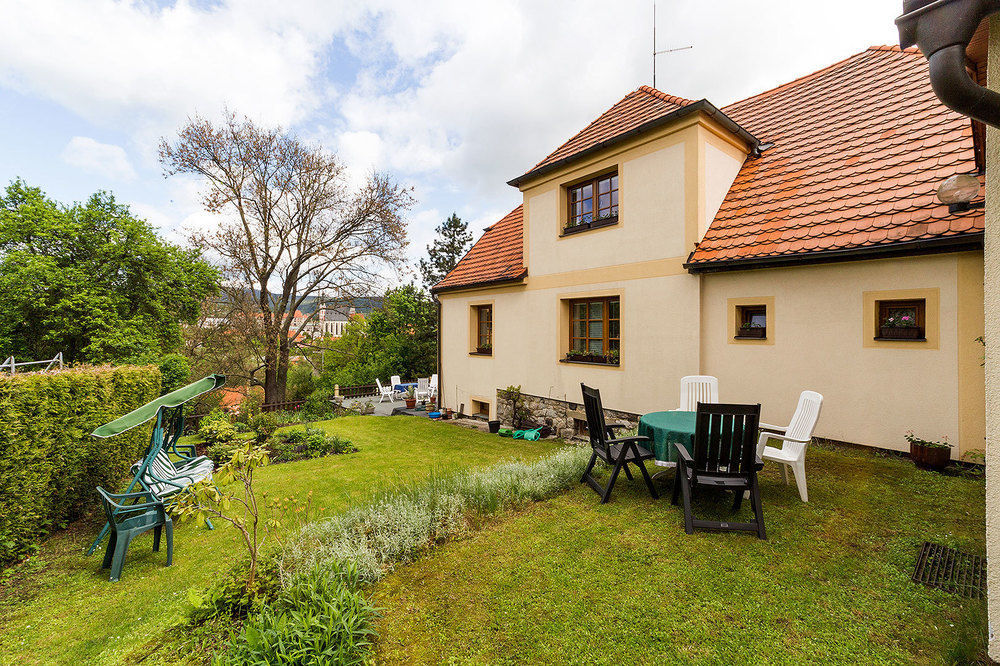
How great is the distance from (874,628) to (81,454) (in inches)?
321

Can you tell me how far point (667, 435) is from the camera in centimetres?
416

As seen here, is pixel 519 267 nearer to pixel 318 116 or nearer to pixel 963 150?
pixel 963 150

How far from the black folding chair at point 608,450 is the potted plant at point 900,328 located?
3.81 meters

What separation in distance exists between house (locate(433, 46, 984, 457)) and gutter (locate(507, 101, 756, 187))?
39mm

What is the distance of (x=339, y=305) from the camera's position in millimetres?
18328

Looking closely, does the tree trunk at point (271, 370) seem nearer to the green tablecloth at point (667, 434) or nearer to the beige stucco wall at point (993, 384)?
the green tablecloth at point (667, 434)

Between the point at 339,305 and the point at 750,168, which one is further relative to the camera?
the point at 339,305

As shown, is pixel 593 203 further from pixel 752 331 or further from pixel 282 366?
pixel 282 366

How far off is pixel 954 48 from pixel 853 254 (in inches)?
174

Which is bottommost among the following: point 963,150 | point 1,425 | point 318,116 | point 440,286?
point 1,425

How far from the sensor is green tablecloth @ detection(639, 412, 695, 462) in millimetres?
4074

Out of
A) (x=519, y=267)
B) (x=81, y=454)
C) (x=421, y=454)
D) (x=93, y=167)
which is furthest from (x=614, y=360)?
(x=93, y=167)

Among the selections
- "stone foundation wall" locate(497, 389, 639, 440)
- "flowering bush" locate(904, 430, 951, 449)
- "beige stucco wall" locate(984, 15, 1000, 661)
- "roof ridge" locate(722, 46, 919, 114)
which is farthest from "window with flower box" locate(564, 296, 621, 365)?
"roof ridge" locate(722, 46, 919, 114)

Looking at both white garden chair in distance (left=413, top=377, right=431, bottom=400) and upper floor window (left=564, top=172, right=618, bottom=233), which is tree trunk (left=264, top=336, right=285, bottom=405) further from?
upper floor window (left=564, top=172, right=618, bottom=233)
